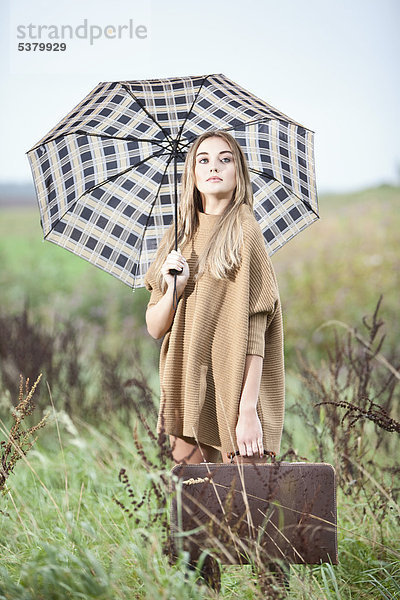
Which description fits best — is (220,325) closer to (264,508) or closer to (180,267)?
(180,267)

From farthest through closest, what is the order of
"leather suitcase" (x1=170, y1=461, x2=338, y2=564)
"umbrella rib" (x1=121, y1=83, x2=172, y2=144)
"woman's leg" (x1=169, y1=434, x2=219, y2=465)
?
"umbrella rib" (x1=121, y1=83, x2=172, y2=144)
"woman's leg" (x1=169, y1=434, x2=219, y2=465)
"leather suitcase" (x1=170, y1=461, x2=338, y2=564)

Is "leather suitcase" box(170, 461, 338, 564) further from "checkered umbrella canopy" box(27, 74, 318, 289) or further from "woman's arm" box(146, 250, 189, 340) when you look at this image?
"checkered umbrella canopy" box(27, 74, 318, 289)

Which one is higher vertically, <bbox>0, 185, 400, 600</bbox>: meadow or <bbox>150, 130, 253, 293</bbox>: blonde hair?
<bbox>150, 130, 253, 293</bbox>: blonde hair

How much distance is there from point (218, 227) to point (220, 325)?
32 cm

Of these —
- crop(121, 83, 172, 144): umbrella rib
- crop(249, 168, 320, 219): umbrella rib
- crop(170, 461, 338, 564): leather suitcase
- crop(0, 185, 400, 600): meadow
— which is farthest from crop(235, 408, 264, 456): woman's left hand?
crop(121, 83, 172, 144): umbrella rib

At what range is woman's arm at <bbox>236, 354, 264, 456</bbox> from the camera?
2150 millimetres

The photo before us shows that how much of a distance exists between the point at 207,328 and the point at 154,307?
0.66 feet

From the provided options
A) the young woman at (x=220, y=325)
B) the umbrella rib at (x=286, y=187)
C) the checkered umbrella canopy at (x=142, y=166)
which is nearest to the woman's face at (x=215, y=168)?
the young woman at (x=220, y=325)

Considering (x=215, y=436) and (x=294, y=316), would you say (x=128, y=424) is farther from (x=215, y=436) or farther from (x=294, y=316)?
(x=294, y=316)

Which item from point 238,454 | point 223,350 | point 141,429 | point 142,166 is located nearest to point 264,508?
point 238,454

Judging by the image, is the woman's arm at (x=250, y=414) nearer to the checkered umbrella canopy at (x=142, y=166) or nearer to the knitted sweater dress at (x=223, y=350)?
the knitted sweater dress at (x=223, y=350)

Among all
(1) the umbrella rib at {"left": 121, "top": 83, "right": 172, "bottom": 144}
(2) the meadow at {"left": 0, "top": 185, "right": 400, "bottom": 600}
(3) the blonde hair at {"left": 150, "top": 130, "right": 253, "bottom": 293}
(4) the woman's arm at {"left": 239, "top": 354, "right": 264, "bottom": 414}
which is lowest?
(2) the meadow at {"left": 0, "top": 185, "right": 400, "bottom": 600}

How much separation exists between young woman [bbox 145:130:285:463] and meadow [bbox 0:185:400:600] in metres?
0.18

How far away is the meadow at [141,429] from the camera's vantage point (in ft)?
6.71
